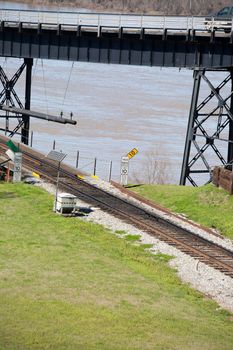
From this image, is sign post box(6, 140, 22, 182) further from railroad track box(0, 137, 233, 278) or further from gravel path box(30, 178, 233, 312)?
gravel path box(30, 178, 233, 312)

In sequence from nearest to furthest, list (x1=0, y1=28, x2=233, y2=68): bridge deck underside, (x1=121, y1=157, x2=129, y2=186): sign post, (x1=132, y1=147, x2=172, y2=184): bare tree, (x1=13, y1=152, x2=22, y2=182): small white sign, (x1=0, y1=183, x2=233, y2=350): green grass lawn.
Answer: (x1=0, y1=183, x2=233, y2=350): green grass lawn, (x1=13, y1=152, x2=22, y2=182): small white sign, (x1=121, y1=157, x2=129, y2=186): sign post, (x1=0, y1=28, x2=233, y2=68): bridge deck underside, (x1=132, y1=147, x2=172, y2=184): bare tree

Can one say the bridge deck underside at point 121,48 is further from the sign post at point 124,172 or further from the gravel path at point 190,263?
the gravel path at point 190,263

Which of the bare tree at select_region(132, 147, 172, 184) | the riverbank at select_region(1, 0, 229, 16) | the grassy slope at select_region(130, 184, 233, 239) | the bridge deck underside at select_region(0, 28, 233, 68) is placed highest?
the bridge deck underside at select_region(0, 28, 233, 68)

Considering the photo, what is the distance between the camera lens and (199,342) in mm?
25547

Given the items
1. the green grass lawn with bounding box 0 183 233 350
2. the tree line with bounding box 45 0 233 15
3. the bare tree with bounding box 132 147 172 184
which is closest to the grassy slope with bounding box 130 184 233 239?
the green grass lawn with bounding box 0 183 233 350

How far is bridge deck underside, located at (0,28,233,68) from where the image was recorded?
52.1 meters

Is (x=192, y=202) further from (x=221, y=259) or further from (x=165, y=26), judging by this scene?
(x=165, y=26)

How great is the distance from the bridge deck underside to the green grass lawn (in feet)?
56.9

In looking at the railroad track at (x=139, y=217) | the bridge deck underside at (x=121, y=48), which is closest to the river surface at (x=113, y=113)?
the bridge deck underside at (x=121, y=48)

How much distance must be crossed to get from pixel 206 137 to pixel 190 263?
1852cm

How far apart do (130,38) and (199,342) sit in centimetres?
3234

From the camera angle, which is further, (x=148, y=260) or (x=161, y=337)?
(x=148, y=260)

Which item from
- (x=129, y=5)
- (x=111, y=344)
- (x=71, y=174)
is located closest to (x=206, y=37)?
(x=71, y=174)

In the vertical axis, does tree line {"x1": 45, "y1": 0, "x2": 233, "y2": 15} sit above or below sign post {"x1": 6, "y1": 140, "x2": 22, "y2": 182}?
above
